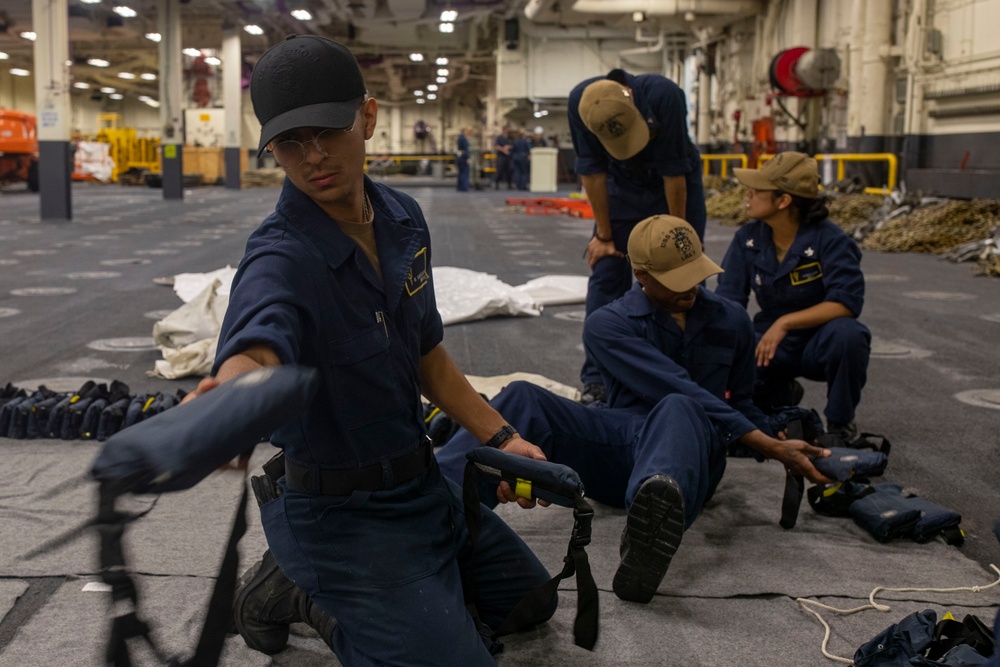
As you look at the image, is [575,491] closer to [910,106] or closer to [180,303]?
[180,303]

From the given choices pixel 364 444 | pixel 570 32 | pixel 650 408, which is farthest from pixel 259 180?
pixel 364 444

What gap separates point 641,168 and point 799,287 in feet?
3.16

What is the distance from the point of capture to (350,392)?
6.98 feet

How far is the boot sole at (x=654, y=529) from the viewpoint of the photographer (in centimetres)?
271

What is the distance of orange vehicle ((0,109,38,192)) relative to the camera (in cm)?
2805

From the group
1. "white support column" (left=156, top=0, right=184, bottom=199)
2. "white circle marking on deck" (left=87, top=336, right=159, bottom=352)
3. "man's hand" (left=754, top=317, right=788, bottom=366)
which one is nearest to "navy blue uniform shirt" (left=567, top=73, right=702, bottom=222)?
"man's hand" (left=754, top=317, right=788, bottom=366)

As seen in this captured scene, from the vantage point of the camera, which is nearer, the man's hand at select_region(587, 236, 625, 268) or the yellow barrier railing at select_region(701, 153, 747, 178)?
the man's hand at select_region(587, 236, 625, 268)

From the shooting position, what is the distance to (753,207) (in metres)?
4.53

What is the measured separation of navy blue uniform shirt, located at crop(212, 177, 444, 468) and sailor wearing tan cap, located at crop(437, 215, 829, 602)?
70 cm

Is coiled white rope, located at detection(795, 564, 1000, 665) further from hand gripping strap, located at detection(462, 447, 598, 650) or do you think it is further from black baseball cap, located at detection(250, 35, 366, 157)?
black baseball cap, located at detection(250, 35, 366, 157)

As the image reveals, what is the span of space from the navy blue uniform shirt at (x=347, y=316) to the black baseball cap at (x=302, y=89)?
0.20m

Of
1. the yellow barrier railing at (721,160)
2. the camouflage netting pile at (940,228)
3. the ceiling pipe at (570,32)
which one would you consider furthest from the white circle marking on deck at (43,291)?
the ceiling pipe at (570,32)

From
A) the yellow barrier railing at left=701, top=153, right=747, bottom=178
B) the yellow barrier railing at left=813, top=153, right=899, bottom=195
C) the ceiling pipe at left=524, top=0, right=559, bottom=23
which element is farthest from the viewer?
the ceiling pipe at left=524, top=0, right=559, bottom=23

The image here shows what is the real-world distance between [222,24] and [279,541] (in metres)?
31.4
